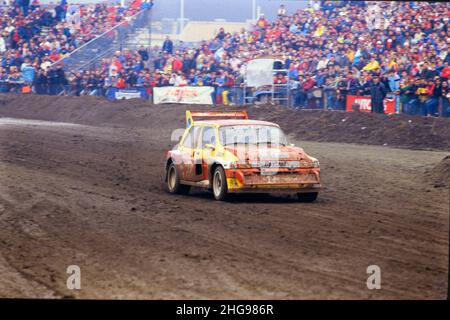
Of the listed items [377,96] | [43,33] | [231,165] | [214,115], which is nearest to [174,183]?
[214,115]

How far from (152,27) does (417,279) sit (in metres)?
23.3

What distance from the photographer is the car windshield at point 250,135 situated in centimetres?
1318

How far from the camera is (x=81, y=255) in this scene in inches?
338

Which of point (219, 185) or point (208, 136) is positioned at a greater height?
point (208, 136)

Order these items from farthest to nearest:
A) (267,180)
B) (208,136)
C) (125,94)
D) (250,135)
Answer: (125,94)
(208,136)
(250,135)
(267,180)

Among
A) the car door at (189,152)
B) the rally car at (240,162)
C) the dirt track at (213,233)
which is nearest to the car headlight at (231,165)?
the rally car at (240,162)

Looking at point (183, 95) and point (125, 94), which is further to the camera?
point (125, 94)

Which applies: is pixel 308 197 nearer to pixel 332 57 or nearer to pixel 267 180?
pixel 267 180

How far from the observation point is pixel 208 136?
13.6 metres

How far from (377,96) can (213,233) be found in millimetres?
14791

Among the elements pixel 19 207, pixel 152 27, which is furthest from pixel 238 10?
pixel 19 207

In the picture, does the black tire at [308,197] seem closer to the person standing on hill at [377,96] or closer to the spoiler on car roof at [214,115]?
the spoiler on car roof at [214,115]

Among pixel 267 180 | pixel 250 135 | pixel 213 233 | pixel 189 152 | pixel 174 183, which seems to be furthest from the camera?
pixel 174 183

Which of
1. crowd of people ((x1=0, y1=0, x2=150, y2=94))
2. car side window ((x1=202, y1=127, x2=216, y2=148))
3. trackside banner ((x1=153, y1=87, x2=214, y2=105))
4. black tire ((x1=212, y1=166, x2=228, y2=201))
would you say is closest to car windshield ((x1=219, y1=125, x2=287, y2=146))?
car side window ((x1=202, y1=127, x2=216, y2=148))
